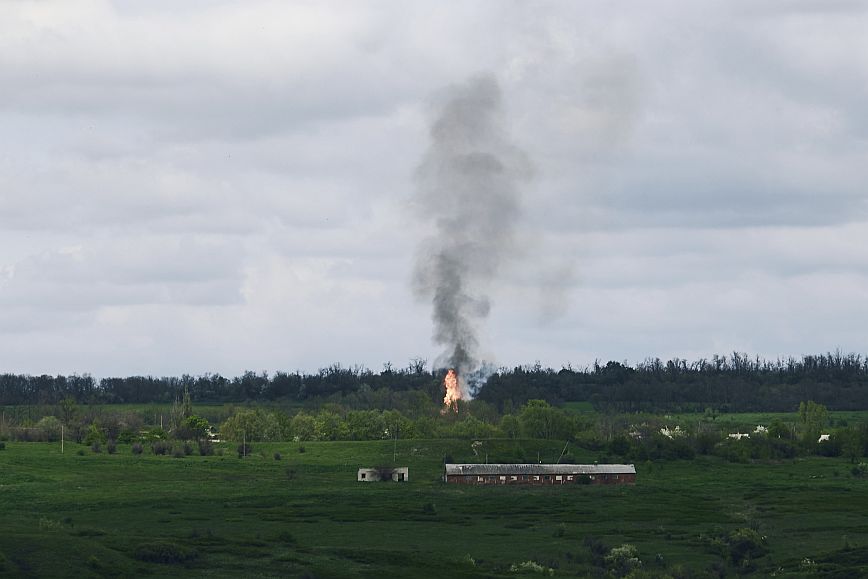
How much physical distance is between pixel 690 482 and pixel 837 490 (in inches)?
747

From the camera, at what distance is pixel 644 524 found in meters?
140

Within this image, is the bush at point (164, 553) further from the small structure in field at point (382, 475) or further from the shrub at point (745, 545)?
the small structure in field at point (382, 475)

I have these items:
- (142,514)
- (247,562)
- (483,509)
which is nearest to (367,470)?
(483,509)

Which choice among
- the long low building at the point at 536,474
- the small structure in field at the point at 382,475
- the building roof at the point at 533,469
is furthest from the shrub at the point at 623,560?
the small structure in field at the point at 382,475

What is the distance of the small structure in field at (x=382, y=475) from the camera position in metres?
177

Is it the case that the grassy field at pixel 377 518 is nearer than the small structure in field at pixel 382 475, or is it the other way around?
the grassy field at pixel 377 518

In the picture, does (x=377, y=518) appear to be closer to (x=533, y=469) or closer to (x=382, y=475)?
(x=382, y=475)

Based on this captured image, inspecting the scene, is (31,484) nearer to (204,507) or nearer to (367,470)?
(204,507)

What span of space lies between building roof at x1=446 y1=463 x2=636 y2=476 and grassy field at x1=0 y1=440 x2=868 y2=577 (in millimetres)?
3020

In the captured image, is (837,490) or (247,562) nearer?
(247,562)

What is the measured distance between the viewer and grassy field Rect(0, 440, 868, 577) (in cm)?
11038

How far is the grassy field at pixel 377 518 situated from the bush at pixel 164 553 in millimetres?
138

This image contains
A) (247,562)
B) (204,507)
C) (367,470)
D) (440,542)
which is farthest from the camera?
(367,470)

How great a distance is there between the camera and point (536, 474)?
6895 inches
